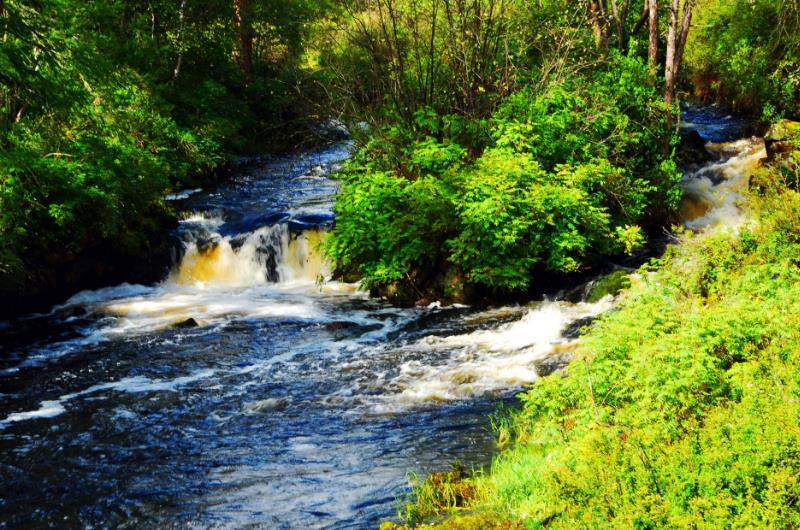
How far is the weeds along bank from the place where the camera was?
41.3 feet

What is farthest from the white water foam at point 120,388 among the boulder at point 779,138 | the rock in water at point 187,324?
the boulder at point 779,138

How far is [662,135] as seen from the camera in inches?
592

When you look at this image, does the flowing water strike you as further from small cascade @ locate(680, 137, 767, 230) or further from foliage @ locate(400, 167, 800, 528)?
foliage @ locate(400, 167, 800, 528)

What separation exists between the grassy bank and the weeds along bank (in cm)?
872

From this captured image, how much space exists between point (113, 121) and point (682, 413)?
16.3 meters

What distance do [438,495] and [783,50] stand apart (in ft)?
63.0

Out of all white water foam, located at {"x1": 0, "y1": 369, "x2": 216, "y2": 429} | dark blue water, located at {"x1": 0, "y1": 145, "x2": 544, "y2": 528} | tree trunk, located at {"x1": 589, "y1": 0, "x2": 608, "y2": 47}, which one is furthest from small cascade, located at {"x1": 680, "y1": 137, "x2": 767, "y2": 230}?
white water foam, located at {"x1": 0, "y1": 369, "x2": 216, "y2": 429}

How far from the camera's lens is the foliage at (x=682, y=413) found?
13.0 ft

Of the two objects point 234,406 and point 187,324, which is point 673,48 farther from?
point 234,406

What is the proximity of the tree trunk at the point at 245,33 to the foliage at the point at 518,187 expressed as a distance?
16653 millimetres

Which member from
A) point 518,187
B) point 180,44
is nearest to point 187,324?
point 518,187

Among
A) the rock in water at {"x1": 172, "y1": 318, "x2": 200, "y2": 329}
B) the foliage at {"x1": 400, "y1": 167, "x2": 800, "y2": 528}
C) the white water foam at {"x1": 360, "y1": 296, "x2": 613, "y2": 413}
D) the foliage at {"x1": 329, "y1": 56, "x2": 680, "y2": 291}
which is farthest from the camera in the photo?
the rock in water at {"x1": 172, "y1": 318, "x2": 200, "y2": 329}

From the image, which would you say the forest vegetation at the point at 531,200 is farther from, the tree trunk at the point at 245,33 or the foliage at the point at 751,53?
the tree trunk at the point at 245,33

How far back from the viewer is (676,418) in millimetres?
5059
